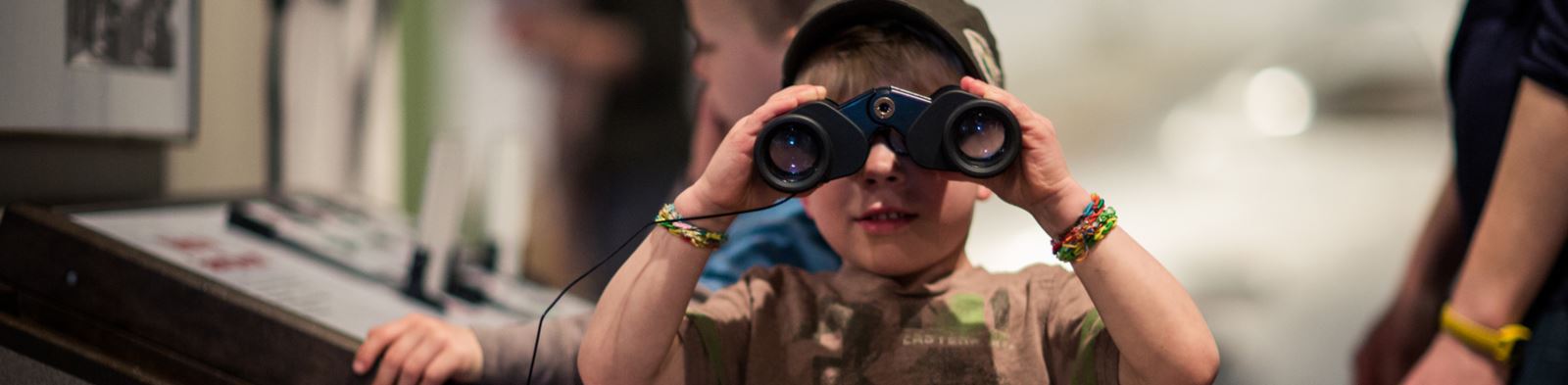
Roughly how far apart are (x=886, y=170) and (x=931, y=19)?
115 millimetres

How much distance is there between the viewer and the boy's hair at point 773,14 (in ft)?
3.84

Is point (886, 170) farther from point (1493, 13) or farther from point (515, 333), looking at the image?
point (1493, 13)

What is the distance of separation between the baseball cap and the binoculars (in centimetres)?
11

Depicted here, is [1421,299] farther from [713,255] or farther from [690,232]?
[690,232]

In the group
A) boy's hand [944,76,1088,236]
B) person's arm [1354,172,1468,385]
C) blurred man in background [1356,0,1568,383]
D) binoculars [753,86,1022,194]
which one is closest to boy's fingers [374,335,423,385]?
binoculars [753,86,1022,194]

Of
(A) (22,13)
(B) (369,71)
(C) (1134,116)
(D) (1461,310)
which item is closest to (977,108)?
(D) (1461,310)

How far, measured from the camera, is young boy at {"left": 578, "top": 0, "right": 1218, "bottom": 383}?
0.64 m

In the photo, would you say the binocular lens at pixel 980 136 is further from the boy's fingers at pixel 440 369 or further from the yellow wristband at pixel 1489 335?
the yellow wristband at pixel 1489 335

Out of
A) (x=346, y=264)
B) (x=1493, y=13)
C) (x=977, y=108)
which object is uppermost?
(x=1493, y=13)

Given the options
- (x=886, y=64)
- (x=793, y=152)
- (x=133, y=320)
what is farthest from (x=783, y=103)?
(x=133, y=320)

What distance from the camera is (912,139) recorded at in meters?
0.63

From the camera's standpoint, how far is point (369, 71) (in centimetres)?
169

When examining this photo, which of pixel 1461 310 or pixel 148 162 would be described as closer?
pixel 1461 310

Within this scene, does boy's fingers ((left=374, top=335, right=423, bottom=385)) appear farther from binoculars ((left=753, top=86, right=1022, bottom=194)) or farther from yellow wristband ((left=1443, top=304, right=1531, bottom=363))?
yellow wristband ((left=1443, top=304, right=1531, bottom=363))
